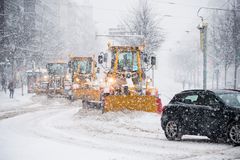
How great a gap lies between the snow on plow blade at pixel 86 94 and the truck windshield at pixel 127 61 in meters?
5.99

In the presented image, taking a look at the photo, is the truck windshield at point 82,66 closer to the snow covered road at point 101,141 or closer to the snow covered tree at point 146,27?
the snow covered tree at point 146,27

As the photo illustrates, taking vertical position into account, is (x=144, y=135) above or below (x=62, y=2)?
below

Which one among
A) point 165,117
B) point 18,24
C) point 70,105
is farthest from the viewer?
point 18,24

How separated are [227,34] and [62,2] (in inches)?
3144

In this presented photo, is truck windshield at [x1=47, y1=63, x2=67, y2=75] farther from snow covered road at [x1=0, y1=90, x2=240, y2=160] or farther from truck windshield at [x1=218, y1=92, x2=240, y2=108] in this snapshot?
truck windshield at [x1=218, y1=92, x2=240, y2=108]

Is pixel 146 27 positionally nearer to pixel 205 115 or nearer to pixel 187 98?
pixel 187 98

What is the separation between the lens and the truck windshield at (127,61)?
23.2 m

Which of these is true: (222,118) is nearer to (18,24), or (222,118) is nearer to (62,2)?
(18,24)

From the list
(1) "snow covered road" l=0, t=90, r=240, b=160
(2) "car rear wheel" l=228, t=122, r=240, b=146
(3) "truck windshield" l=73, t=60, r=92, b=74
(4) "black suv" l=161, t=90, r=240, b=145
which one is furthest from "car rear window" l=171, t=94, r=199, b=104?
(3) "truck windshield" l=73, t=60, r=92, b=74

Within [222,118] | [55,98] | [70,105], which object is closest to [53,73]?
[55,98]

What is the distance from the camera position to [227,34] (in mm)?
42031

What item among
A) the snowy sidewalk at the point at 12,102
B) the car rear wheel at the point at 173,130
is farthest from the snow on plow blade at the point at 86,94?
the car rear wheel at the point at 173,130

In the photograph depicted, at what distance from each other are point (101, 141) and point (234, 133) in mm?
3647

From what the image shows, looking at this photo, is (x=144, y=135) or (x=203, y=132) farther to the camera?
(x=144, y=135)
